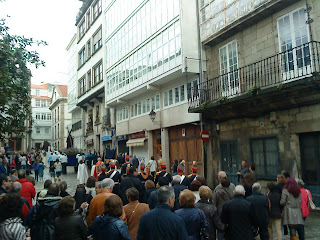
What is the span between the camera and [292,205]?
661 centimetres

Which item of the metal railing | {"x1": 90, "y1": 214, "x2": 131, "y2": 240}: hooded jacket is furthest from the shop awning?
{"x1": 90, "y1": 214, "x2": 131, "y2": 240}: hooded jacket

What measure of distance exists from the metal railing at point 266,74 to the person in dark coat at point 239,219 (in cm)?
623

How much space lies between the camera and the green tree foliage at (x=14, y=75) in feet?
33.5

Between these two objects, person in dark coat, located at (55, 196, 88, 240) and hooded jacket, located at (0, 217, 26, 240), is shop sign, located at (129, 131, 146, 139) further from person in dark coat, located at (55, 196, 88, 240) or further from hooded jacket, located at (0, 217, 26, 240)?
hooded jacket, located at (0, 217, 26, 240)

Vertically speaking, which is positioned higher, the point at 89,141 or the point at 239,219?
the point at 89,141

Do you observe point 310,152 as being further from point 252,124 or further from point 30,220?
point 30,220

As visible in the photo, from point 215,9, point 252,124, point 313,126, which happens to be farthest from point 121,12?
point 313,126

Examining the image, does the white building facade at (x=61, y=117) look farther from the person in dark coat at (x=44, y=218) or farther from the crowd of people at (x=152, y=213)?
the person in dark coat at (x=44, y=218)

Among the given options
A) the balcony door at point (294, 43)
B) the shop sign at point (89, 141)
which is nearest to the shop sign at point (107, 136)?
the shop sign at point (89, 141)

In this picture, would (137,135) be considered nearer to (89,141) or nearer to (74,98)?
(89,141)

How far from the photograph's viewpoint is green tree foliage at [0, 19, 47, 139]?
1021cm

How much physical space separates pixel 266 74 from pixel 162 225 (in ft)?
34.2

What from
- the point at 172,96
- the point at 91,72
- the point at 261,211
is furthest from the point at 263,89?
the point at 91,72

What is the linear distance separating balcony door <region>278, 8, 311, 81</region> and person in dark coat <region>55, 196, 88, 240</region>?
9150 mm
